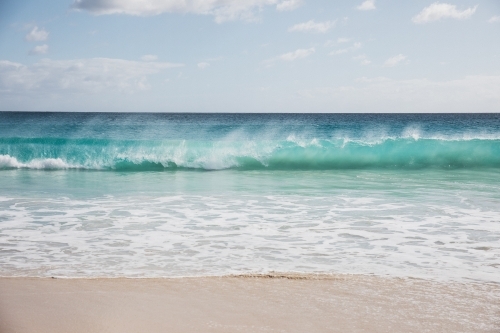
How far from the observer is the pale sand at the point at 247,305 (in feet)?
10.2

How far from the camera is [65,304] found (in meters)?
3.45

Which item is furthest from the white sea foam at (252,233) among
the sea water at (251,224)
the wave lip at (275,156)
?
the wave lip at (275,156)

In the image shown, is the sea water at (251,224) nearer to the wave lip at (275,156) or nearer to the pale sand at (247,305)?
the pale sand at (247,305)

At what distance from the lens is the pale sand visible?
10.2ft

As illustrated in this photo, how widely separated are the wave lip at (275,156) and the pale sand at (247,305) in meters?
11.0

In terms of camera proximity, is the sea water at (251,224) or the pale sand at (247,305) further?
the sea water at (251,224)

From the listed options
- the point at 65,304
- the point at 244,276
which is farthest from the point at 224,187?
the point at 65,304

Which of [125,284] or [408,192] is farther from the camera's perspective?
[408,192]

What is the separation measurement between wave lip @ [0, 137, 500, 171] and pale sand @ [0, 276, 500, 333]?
432 inches

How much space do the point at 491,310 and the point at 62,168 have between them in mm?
13983

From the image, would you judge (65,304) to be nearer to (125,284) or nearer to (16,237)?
(125,284)

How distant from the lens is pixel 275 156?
53.1 ft

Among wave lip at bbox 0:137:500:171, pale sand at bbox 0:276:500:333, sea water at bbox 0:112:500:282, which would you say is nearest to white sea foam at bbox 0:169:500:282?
sea water at bbox 0:112:500:282

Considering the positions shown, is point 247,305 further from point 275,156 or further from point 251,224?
point 275,156
